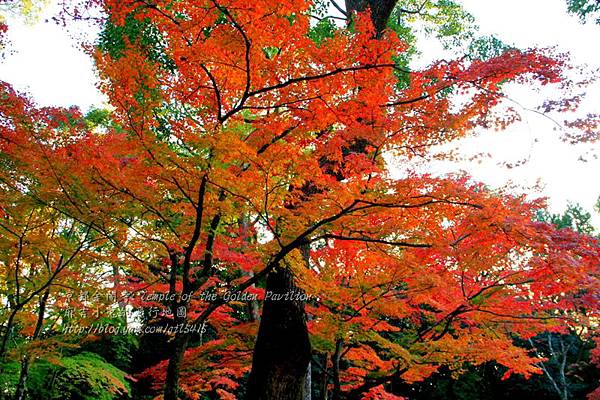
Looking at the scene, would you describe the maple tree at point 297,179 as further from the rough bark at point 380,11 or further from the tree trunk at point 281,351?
the rough bark at point 380,11

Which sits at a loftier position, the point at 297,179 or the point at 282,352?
the point at 297,179

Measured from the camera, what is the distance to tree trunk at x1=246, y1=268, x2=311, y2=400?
15.0 feet

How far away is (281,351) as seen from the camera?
4730 mm

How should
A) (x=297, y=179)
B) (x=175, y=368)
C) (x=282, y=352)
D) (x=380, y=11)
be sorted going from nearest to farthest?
(x=297, y=179) < (x=175, y=368) < (x=282, y=352) < (x=380, y=11)

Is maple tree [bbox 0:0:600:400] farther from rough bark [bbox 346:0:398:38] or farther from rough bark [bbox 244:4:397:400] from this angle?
rough bark [bbox 346:0:398:38]

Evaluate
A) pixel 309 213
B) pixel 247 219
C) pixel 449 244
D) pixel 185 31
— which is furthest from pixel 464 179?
pixel 247 219

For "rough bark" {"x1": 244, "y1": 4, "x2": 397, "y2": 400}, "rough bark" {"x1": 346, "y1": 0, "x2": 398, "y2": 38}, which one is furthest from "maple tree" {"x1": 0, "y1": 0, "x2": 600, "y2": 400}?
"rough bark" {"x1": 346, "y1": 0, "x2": 398, "y2": 38}

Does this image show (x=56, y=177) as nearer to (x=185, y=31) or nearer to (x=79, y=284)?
(x=185, y=31)

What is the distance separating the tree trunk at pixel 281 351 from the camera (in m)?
4.57

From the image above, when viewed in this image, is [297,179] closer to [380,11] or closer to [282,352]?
[282,352]

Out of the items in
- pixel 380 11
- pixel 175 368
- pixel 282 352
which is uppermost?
pixel 380 11

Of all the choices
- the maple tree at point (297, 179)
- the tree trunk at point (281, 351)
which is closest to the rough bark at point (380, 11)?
the maple tree at point (297, 179)

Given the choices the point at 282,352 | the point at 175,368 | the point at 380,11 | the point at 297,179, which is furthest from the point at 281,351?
the point at 380,11

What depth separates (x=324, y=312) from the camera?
5445 millimetres
